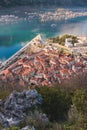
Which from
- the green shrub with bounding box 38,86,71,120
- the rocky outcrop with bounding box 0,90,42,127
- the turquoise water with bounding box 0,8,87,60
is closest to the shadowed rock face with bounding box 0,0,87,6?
the turquoise water with bounding box 0,8,87,60

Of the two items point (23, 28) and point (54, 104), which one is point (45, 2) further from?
point (54, 104)

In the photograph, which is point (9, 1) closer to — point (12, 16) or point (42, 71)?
point (12, 16)

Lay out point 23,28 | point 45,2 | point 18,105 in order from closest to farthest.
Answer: point 18,105
point 23,28
point 45,2

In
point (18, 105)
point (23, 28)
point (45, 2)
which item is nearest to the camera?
point (18, 105)

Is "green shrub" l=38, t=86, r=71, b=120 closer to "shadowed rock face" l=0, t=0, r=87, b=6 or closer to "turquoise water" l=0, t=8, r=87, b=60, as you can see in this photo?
"turquoise water" l=0, t=8, r=87, b=60

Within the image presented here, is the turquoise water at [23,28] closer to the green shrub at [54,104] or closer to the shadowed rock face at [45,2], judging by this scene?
the shadowed rock face at [45,2]

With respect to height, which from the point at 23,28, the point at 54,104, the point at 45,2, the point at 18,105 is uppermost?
the point at 18,105

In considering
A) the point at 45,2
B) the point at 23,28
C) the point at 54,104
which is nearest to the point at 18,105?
the point at 54,104
